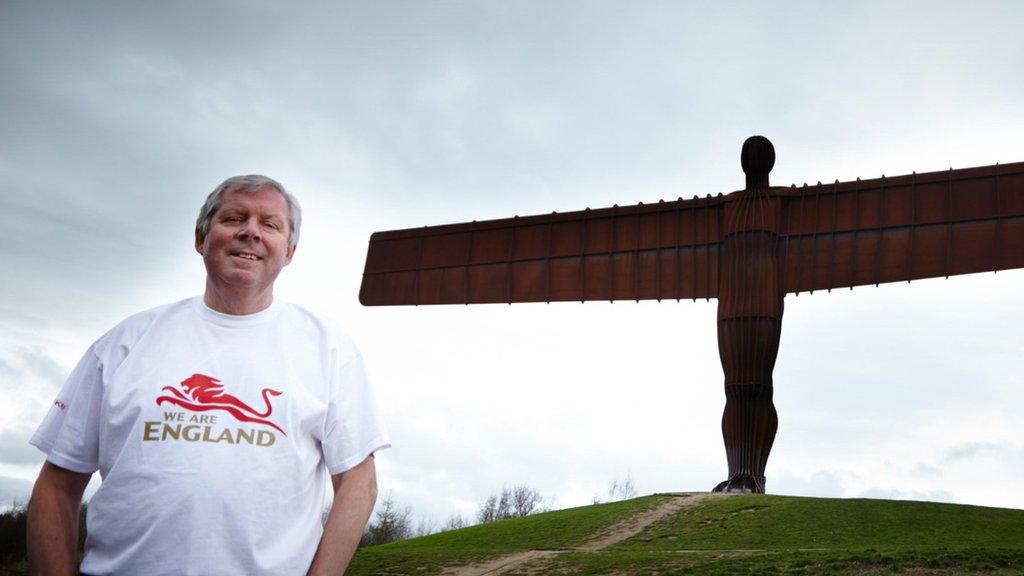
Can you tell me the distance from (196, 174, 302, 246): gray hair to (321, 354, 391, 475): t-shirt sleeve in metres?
0.49

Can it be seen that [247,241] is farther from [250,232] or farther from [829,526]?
[829,526]

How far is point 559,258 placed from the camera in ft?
63.6

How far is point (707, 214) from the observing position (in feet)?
61.6

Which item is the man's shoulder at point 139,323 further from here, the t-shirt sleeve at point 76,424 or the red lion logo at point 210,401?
the red lion logo at point 210,401

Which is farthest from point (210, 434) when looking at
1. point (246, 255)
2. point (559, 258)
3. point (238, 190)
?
point (559, 258)

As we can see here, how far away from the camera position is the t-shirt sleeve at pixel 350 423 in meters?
3.00

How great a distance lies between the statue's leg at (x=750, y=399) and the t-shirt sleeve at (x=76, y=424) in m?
15.6

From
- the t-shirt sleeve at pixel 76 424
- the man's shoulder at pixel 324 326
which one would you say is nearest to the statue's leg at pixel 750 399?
the man's shoulder at pixel 324 326

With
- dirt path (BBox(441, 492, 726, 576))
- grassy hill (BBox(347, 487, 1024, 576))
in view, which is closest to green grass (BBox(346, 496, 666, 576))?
grassy hill (BBox(347, 487, 1024, 576))

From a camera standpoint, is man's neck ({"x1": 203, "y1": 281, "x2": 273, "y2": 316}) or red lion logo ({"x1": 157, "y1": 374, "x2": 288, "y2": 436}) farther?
man's neck ({"x1": 203, "y1": 281, "x2": 273, "y2": 316})

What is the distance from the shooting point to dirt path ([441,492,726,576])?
52.9ft

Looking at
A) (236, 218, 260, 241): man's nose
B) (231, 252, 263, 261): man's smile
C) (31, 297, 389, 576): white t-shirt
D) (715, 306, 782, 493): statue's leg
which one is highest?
(715, 306, 782, 493): statue's leg

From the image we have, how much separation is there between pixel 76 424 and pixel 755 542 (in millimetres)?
14715

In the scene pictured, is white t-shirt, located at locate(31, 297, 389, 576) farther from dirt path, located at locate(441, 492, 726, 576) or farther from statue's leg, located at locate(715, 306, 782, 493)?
statue's leg, located at locate(715, 306, 782, 493)
